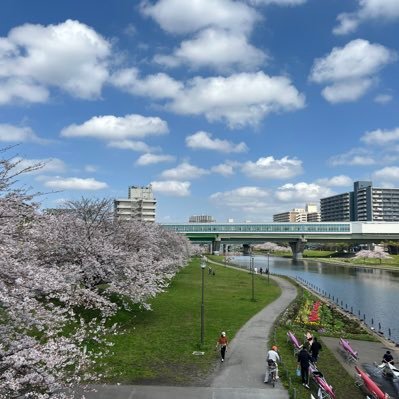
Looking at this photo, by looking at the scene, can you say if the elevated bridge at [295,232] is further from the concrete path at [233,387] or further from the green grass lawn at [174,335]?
the concrete path at [233,387]

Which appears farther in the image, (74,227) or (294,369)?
(74,227)

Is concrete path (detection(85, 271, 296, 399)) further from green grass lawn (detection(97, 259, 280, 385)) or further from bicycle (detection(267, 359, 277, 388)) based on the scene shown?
green grass lawn (detection(97, 259, 280, 385))

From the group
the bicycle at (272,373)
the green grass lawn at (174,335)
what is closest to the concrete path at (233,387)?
the bicycle at (272,373)

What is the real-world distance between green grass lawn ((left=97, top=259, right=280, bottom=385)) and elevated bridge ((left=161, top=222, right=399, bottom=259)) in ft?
312

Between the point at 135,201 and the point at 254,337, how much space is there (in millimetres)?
171609

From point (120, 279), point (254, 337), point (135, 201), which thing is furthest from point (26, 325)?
point (135, 201)

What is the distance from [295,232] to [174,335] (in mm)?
129658

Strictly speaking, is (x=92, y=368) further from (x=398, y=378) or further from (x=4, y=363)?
(x=398, y=378)

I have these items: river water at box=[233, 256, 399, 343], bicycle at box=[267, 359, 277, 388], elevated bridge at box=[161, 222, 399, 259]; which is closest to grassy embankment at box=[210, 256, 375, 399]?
bicycle at box=[267, 359, 277, 388]

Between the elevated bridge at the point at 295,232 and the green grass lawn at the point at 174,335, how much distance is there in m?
95.0

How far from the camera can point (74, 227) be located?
31.3m

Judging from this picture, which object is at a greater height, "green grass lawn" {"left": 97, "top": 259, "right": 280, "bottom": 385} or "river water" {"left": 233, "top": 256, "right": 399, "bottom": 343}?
"green grass lawn" {"left": 97, "top": 259, "right": 280, "bottom": 385}

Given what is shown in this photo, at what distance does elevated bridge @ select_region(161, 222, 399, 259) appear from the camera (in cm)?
14575

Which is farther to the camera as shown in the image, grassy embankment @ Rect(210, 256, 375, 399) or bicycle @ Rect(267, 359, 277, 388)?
grassy embankment @ Rect(210, 256, 375, 399)
